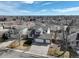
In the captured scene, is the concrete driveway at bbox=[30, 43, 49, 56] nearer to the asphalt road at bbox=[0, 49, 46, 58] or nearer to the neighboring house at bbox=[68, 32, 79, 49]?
the asphalt road at bbox=[0, 49, 46, 58]

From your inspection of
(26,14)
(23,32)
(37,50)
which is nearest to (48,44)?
(37,50)

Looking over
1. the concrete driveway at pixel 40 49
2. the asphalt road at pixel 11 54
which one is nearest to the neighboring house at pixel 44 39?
the concrete driveway at pixel 40 49

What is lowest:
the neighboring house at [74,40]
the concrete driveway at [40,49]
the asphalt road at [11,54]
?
the asphalt road at [11,54]

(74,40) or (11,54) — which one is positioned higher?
(74,40)

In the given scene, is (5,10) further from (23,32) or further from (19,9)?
(23,32)

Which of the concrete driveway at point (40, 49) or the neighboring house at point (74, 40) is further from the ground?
the neighboring house at point (74, 40)

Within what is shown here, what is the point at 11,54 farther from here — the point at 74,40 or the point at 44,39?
the point at 74,40

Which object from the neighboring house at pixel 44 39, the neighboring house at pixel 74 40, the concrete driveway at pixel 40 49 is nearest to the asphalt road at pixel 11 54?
the concrete driveway at pixel 40 49

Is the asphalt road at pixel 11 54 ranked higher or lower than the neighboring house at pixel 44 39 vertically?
lower

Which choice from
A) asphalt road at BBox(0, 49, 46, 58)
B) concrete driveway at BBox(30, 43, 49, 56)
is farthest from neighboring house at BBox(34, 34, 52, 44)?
asphalt road at BBox(0, 49, 46, 58)

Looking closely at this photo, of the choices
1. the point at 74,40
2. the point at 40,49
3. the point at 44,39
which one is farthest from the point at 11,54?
the point at 74,40

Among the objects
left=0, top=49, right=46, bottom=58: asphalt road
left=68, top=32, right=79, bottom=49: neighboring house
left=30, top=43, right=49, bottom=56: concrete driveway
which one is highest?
left=68, top=32, right=79, bottom=49: neighboring house

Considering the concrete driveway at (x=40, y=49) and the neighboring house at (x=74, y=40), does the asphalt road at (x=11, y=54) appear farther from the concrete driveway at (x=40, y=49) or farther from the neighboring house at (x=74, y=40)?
the neighboring house at (x=74, y=40)

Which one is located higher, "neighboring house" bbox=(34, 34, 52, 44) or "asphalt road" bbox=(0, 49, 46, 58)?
"neighboring house" bbox=(34, 34, 52, 44)
